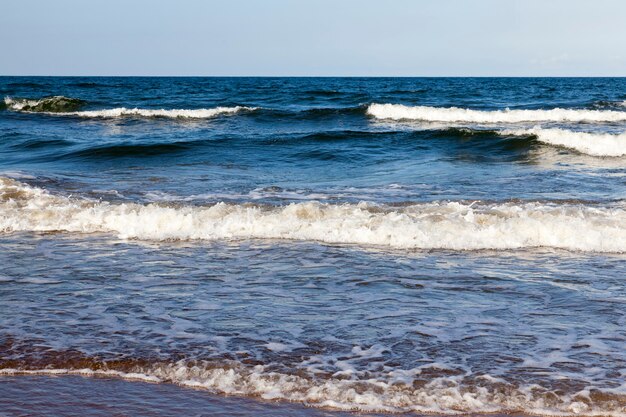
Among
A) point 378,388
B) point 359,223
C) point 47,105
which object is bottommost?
point 378,388

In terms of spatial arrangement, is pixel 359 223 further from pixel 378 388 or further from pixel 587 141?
pixel 587 141

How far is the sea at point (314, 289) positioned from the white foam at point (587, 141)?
1.86 m

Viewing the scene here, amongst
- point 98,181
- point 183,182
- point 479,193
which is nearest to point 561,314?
point 479,193

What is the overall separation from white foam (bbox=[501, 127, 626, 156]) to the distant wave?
40.8 ft

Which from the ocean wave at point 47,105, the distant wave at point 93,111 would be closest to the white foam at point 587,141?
the distant wave at point 93,111

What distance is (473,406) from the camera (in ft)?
12.6

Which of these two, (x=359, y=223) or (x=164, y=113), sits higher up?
(x=164, y=113)

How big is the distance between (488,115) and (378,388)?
23.5 metres

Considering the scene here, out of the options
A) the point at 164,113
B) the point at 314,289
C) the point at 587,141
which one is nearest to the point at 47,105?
the point at 164,113

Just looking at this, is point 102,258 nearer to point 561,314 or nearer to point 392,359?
point 392,359

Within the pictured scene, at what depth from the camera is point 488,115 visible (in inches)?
1043

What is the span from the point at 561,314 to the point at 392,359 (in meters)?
1.52

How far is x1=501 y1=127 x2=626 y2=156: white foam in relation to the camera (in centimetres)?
1641

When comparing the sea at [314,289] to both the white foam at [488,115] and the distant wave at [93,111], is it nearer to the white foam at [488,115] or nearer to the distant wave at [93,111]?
the white foam at [488,115]
